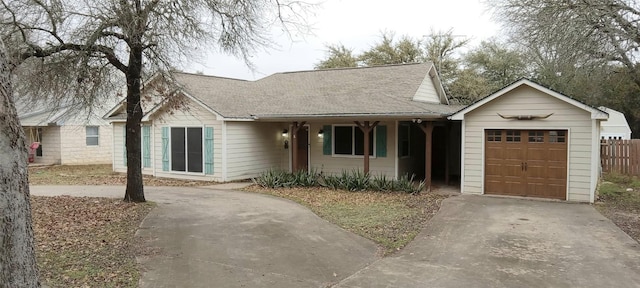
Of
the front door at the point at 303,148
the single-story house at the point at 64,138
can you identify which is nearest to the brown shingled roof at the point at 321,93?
the front door at the point at 303,148

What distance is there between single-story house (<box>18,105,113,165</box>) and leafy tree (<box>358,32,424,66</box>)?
21.8 m

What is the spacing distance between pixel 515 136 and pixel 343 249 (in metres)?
7.69

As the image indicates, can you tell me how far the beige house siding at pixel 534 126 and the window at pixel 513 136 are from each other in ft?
0.73

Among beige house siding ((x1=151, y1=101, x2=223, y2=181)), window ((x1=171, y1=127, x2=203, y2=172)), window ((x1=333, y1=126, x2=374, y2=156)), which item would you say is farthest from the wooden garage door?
window ((x1=171, y1=127, x2=203, y2=172))

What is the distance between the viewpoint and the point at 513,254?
6.95 m

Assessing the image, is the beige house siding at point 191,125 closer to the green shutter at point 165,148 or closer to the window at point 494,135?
the green shutter at point 165,148

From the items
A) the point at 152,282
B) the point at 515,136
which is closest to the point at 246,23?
the point at 152,282

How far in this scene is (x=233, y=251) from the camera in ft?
22.8

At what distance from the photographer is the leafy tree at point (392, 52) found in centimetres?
3656

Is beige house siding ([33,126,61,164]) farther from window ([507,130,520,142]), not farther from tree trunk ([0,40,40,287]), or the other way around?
tree trunk ([0,40,40,287])

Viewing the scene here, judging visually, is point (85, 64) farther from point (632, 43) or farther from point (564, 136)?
point (632, 43)

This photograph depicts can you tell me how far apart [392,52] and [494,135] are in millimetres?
25230

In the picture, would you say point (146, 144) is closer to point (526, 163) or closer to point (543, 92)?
point (526, 163)

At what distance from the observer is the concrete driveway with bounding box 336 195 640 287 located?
18.8 ft
